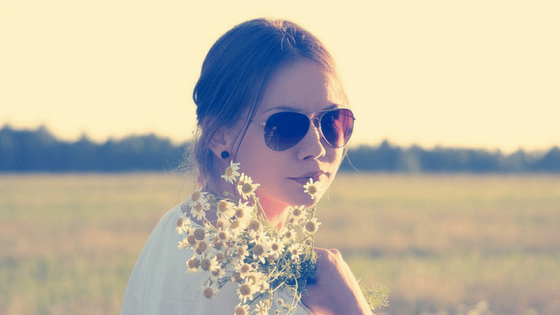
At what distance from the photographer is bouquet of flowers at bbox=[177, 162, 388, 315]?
5.79ft

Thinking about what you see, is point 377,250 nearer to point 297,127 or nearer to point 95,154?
point 297,127

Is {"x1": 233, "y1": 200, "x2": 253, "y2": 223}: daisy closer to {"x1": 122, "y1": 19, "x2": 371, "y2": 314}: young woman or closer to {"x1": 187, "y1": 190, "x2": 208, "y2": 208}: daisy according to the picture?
{"x1": 187, "y1": 190, "x2": 208, "y2": 208}: daisy

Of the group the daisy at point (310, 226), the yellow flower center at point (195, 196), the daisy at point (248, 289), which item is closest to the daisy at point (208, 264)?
the daisy at point (248, 289)

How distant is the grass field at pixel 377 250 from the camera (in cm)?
891

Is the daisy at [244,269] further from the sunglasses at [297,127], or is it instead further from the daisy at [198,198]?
the sunglasses at [297,127]

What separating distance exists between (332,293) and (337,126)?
2.22ft

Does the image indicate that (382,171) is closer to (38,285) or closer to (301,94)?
(38,285)

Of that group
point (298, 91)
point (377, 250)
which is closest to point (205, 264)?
point (298, 91)

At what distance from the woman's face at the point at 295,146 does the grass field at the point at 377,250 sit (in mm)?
751


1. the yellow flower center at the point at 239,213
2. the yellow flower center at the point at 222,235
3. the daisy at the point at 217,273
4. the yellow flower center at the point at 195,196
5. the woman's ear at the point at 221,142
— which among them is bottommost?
the daisy at the point at 217,273

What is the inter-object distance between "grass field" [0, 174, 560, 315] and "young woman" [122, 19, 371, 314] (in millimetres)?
623

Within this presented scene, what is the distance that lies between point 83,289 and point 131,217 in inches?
409

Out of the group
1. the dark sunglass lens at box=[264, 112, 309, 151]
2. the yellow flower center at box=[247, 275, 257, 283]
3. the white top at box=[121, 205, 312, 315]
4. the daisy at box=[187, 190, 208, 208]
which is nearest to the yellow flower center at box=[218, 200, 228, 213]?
the daisy at box=[187, 190, 208, 208]

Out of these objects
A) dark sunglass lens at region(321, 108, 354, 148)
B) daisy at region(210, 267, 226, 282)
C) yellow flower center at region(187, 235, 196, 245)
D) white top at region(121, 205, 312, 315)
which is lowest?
white top at region(121, 205, 312, 315)
